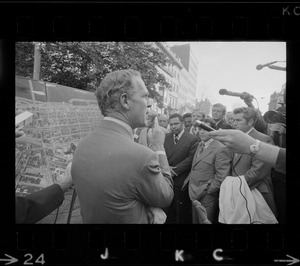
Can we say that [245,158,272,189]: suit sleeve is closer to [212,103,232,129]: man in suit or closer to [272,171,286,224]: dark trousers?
[272,171,286,224]: dark trousers

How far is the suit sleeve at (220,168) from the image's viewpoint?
3.33 m

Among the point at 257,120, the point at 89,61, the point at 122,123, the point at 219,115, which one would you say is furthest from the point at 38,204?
the point at 257,120

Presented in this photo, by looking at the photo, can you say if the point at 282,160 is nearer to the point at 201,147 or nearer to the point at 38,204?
the point at 201,147

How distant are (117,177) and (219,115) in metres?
1.06

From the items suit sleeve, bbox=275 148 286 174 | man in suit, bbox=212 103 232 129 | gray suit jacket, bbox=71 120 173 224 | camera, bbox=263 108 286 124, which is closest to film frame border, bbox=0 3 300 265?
suit sleeve, bbox=275 148 286 174

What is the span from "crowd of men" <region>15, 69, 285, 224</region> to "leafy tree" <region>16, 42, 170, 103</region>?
3.5 inches

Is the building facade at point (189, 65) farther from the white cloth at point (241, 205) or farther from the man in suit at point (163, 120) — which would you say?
the white cloth at point (241, 205)

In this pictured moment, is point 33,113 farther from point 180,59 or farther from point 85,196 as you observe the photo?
point 180,59

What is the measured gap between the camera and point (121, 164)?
3.19 meters

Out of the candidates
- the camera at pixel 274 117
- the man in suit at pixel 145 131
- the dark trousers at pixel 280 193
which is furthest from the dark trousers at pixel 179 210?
the camera at pixel 274 117

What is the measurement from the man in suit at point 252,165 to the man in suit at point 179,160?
411 mm

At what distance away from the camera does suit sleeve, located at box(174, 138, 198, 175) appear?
11.0 feet
